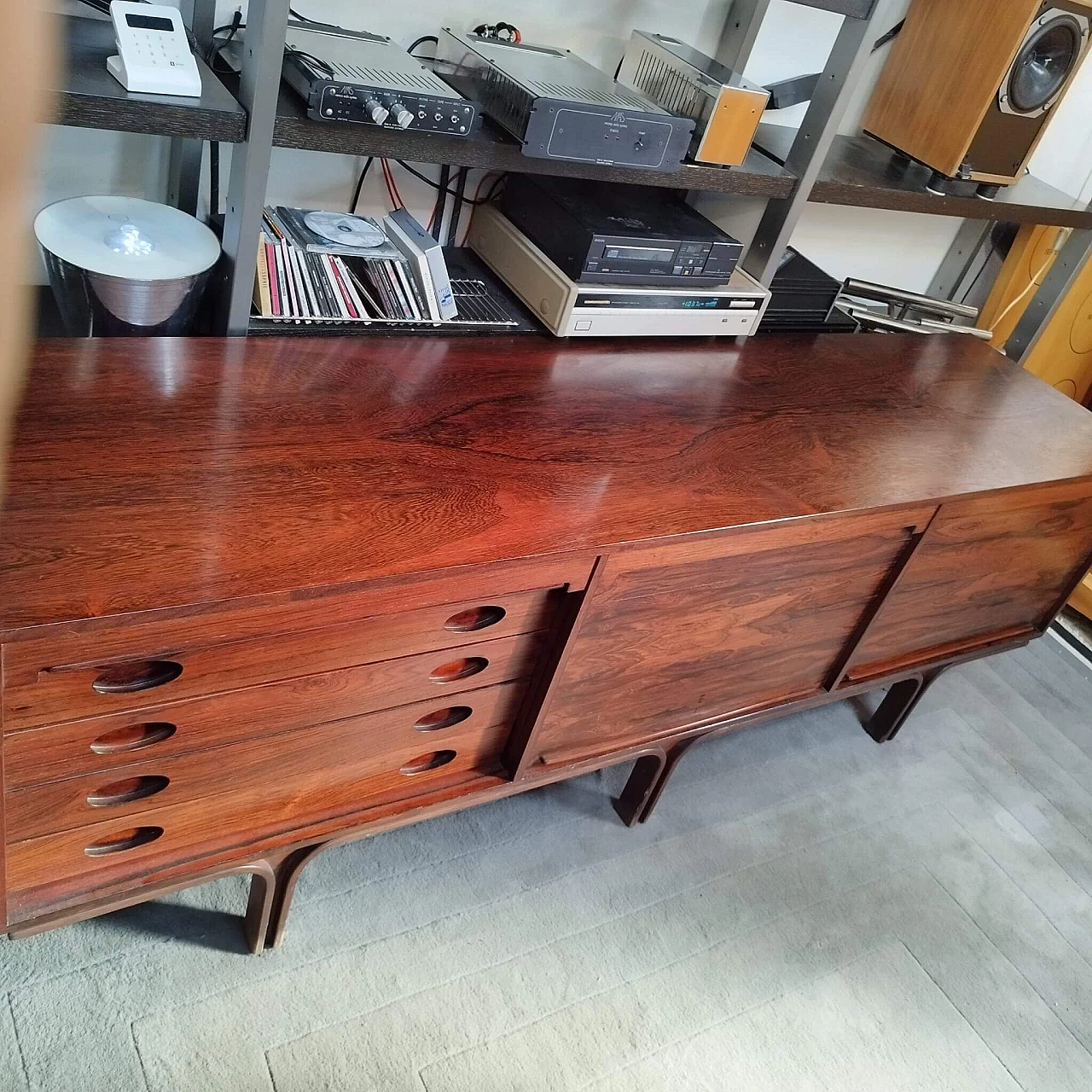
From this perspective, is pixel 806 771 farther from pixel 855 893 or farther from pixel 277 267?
pixel 277 267

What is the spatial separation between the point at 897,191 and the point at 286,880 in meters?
1.46


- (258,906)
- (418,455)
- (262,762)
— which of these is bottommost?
(258,906)

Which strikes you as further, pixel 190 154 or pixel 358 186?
pixel 358 186

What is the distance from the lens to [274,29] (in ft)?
3.64

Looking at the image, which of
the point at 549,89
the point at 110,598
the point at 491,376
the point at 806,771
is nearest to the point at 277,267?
the point at 491,376

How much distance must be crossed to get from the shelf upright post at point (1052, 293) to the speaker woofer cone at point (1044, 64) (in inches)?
19.6

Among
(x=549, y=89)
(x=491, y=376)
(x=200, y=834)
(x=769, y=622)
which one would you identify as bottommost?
(x=200, y=834)

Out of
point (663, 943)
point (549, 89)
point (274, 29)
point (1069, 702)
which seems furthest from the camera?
A: point (1069, 702)

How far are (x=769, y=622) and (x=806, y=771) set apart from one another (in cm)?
49

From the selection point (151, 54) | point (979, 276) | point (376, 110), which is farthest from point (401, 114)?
point (979, 276)

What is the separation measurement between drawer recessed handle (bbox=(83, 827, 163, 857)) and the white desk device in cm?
80

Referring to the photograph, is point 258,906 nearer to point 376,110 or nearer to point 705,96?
point 376,110

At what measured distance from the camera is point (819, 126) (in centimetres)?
159

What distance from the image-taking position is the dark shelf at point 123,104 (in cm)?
105
